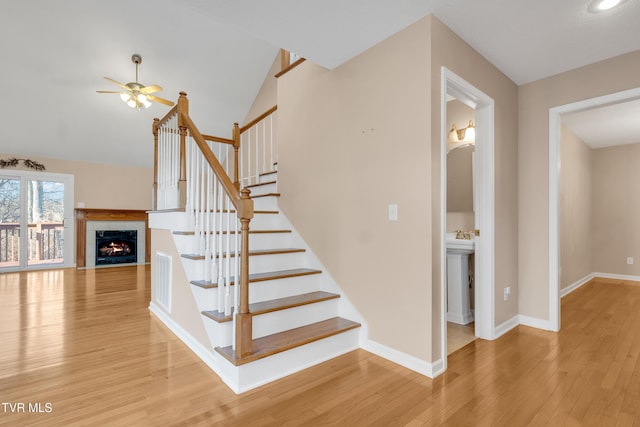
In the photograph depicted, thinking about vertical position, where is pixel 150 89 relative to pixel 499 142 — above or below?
above

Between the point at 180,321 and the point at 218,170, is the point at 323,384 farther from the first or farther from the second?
the point at 218,170

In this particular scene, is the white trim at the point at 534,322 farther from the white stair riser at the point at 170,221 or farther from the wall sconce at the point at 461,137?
the white stair riser at the point at 170,221

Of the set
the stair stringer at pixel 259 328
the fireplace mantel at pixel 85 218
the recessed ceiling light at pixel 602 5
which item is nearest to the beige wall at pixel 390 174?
the stair stringer at pixel 259 328

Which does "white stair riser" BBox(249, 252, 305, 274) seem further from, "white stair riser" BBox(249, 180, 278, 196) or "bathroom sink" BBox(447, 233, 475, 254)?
"bathroom sink" BBox(447, 233, 475, 254)

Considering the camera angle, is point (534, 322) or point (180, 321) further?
point (534, 322)

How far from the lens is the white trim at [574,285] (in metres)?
4.42

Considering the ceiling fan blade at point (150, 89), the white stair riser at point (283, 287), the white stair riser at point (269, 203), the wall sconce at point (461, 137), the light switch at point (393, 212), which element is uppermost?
the ceiling fan blade at point (150, 89)

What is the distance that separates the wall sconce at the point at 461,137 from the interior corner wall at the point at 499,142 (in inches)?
19.8

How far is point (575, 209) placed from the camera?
4.98 metres

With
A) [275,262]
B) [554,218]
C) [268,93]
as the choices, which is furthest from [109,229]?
[554,218]

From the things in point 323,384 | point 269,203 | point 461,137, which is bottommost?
point 323,384

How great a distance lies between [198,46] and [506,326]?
19.6 feet

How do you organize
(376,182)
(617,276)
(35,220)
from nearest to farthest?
(376,182) → (617,276) → (35,220)

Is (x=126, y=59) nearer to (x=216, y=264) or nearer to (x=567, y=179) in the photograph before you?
(x=216, y=264)
